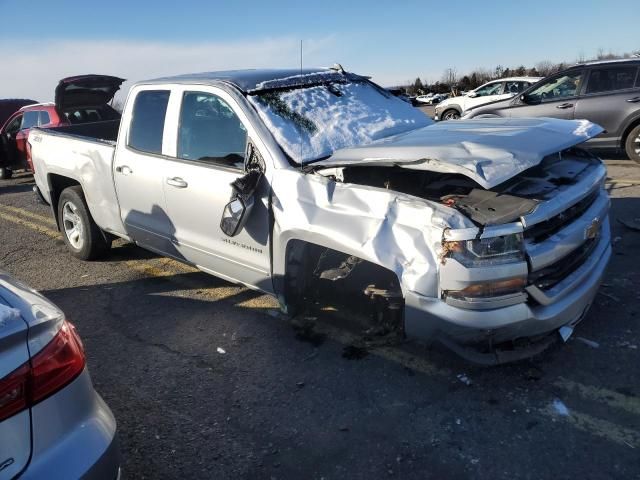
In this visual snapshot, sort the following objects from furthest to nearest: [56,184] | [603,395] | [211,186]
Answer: [56,184] → [211,186] → [603,395]

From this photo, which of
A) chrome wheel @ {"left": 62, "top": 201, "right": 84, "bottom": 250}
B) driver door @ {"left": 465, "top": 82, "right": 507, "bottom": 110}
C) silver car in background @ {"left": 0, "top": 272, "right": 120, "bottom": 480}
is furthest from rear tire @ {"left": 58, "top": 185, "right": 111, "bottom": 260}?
driver door @ {"left": 465, "top": 82, "right": 507, "bottom": 110}

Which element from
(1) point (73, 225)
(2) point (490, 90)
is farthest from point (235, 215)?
(2) point (490, 90)

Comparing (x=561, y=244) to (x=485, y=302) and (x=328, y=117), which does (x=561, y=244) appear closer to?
(x=485, y=302)

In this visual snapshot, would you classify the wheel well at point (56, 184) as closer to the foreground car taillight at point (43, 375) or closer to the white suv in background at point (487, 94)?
the foreground car taillight at point (43, 375)

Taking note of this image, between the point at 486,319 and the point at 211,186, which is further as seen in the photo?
the point at 211,186

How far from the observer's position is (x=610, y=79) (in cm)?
866

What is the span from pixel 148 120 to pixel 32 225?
4.35 metres

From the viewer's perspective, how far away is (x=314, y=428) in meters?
2.79

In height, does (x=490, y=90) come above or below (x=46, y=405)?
above

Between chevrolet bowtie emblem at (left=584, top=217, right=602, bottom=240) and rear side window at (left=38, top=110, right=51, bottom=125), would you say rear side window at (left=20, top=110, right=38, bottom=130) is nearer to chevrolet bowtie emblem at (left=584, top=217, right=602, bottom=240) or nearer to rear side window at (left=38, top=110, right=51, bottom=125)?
rear side window at (left=38, top=110, right=51, bottom=125)

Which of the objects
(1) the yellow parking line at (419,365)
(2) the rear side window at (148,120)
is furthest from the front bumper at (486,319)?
(2) the rear side window at (148,120)

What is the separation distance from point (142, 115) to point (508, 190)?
10.2 feet

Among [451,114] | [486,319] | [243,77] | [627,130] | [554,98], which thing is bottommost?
[451,114]

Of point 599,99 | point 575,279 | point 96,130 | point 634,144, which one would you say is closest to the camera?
point 575,279
